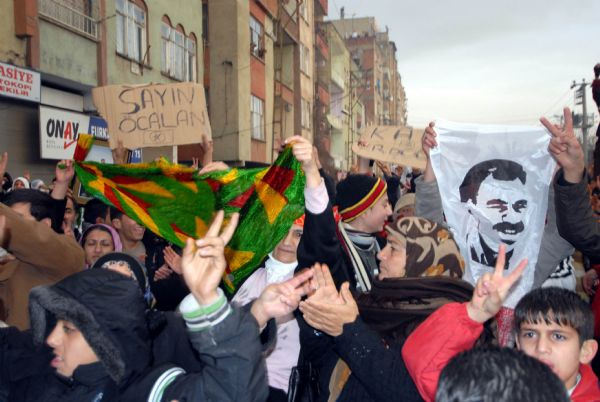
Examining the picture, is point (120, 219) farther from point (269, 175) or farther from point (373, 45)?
point (373, 45)

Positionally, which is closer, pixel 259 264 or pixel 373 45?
pixel 259 264

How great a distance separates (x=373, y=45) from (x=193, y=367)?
70822 millimetres

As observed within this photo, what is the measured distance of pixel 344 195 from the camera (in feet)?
12.5

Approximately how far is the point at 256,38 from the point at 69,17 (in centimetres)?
1408

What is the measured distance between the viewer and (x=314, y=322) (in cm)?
231

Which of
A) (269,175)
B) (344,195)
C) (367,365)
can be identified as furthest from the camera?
(344,195)

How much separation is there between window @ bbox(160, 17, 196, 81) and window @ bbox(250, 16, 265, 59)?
5.97m

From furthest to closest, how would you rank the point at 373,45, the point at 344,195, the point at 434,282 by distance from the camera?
the point at 373,45
the point at 344,195
the point at 434,282

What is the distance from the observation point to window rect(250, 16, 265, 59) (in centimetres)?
2550

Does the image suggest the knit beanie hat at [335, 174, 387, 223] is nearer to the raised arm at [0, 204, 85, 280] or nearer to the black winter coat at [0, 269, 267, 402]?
the raised arm at [0, 204, 85, 280]

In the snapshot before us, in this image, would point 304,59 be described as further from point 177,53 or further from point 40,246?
point 40,246

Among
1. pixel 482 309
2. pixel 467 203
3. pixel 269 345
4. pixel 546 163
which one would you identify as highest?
pixel 546 163

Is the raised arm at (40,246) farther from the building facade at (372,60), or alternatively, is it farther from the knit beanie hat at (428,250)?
the building facade at (372,60)

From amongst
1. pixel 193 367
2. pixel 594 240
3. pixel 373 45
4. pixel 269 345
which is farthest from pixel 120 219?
pixel 373 45
